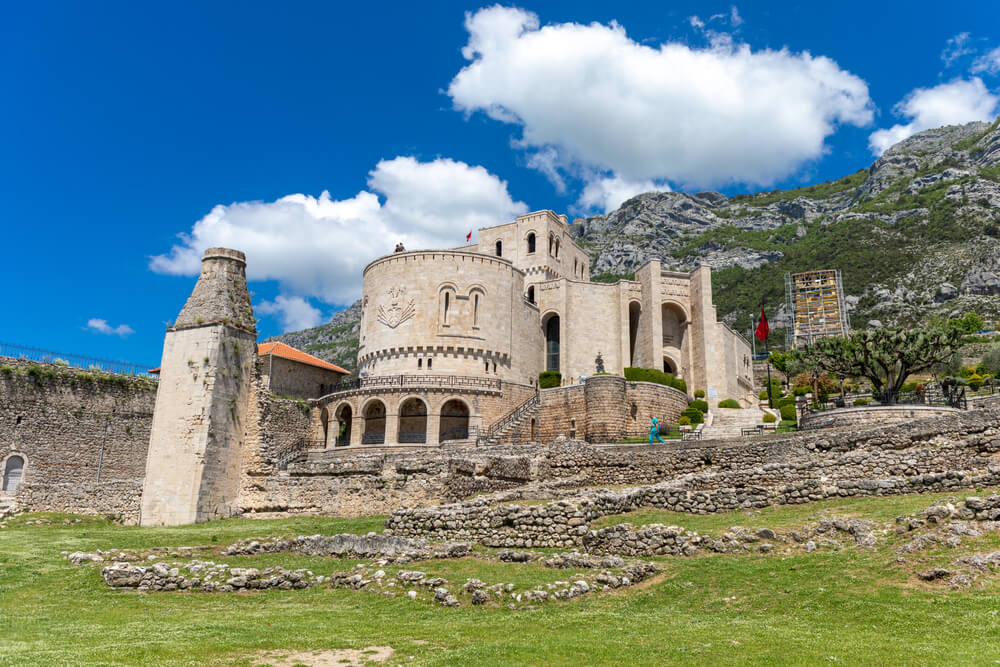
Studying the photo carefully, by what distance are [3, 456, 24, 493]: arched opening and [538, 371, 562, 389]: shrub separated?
31.8 meters

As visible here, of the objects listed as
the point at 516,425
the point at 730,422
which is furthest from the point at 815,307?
the point at 516,425

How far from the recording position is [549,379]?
171 ft

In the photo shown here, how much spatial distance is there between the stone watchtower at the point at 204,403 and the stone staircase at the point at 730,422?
2174cm

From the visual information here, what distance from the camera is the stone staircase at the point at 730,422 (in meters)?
35.2

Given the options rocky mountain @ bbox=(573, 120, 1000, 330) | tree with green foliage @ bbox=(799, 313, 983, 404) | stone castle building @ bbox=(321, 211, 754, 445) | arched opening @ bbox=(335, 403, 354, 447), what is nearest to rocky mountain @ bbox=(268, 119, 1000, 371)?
rocky mountain @ bbox=(573, 120, 1000, 330)

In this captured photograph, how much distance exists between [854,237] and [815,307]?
3026 cm

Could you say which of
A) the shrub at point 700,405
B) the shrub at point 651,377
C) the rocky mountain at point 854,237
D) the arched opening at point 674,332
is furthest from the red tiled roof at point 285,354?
the rocky mountain at point 854,237

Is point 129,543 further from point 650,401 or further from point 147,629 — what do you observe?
point 650,401

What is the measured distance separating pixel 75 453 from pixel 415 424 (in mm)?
18833

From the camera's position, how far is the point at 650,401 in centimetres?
3903

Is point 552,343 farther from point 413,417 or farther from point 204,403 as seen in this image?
point 204,403

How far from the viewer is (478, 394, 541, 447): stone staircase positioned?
38.5m

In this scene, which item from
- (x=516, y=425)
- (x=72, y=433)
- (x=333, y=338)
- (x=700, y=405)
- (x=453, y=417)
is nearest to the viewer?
(x=72, y=433)

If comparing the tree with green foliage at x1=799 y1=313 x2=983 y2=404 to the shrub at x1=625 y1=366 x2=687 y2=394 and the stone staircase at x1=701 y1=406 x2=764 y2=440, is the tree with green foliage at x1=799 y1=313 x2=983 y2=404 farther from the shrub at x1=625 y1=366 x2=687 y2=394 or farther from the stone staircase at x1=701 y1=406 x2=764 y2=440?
the shrub at x1=625 y1=366 x2=687 y2=394
